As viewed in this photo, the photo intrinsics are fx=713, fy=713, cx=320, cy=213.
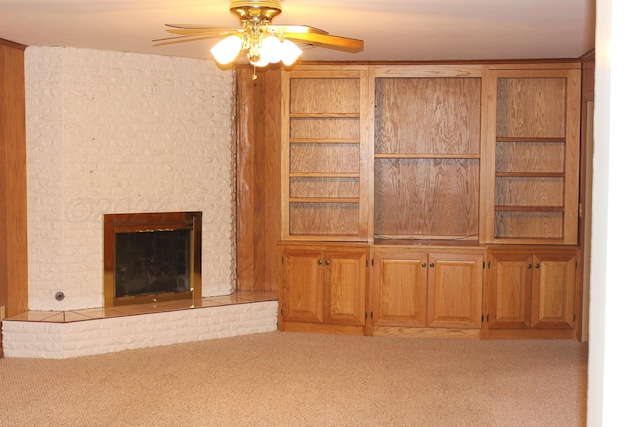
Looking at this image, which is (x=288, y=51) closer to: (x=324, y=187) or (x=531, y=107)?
(x=324, y=187)

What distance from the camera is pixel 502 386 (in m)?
4.61

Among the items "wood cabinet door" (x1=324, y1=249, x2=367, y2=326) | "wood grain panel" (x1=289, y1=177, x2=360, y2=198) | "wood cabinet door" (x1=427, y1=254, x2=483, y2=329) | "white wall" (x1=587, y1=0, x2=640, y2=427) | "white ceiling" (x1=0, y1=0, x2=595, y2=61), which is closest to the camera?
"white wall" (x1=587, y1=0, x2=640, y2=427)

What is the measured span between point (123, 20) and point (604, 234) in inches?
142

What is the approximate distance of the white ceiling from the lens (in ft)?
13.0

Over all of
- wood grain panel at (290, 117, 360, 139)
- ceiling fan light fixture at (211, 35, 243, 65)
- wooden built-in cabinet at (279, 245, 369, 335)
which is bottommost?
wooden built-in cabinet at (279, 245, 369, 335)

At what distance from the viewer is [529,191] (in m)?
6.16

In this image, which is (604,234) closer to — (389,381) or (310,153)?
(389,381)

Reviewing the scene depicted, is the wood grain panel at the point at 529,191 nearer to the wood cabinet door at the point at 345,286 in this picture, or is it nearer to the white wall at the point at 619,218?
the wood cabinet door at the point at 345,286

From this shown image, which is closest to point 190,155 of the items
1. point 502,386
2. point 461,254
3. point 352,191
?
point 352,191

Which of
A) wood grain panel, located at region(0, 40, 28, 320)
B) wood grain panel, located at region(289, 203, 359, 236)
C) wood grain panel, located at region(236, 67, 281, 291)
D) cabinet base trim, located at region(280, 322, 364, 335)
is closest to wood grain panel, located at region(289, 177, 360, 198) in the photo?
wood grain panel, located at region(289, 203, 359, 236)

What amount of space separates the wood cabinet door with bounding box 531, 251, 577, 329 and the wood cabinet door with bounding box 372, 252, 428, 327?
2.98ft

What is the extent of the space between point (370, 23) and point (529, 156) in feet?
7.82

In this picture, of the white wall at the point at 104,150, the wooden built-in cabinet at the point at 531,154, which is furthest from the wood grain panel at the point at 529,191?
the white wall at the point at 104,150

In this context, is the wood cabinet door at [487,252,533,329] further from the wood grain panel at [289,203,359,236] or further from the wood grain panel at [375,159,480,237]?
the wood grain panel at [289,203,359,236]
